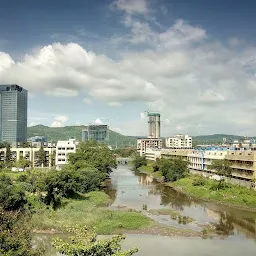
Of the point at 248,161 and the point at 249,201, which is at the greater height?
the point at 248,161

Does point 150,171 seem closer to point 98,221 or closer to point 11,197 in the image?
point 98,221

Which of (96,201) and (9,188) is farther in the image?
(96,201)

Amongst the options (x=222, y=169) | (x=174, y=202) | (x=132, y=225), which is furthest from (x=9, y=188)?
(x=222, y=169)

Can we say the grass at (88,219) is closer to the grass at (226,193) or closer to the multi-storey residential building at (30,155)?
the grass at (226,193)

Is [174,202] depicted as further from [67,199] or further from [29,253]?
[29,253]

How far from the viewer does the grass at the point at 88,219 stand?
41438 mm

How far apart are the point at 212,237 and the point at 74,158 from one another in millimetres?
57251

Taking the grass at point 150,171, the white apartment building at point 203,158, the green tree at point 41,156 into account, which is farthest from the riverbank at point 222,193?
the green tree at point 41,156

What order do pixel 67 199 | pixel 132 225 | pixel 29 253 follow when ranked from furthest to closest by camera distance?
1. pixel 67 199
2. pixel 132 225
3. pixel 29 253

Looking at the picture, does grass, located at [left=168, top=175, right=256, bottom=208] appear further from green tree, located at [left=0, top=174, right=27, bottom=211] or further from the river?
green tree, located at [left=0, top=174, right=27, bottom=211]

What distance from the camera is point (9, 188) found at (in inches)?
1751

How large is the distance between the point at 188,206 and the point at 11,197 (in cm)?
2940

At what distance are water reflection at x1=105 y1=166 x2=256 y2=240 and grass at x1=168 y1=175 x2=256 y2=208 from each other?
1.94 metres

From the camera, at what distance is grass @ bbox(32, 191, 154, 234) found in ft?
136
